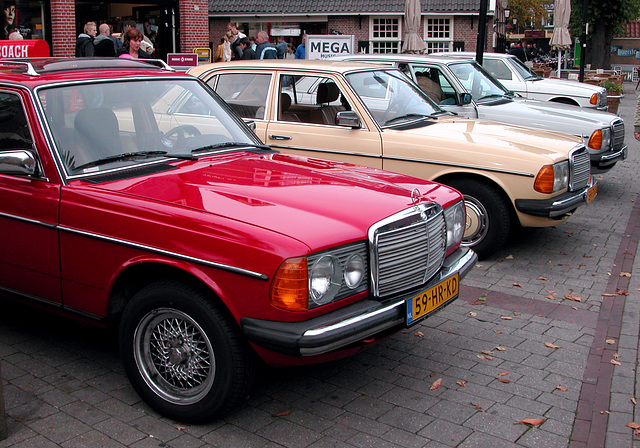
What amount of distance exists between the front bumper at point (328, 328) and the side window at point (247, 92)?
419 centimetres

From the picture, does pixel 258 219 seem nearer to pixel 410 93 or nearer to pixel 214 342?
pixel 214 342

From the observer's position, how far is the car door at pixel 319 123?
7.09m

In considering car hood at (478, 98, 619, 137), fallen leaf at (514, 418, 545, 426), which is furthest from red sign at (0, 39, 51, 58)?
fallen leaf at (514, 418, 545, 426)

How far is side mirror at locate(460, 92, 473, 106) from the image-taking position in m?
9.25

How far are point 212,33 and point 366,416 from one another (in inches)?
1506

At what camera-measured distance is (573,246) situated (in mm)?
7730

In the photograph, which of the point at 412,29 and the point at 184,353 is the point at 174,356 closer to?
the point at 184,353

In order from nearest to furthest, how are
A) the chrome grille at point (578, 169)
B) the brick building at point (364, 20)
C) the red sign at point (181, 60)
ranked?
A: the chrome grille at point (578, 169)
the red sign at point (181, 60)
the brick building at point (364, 20)

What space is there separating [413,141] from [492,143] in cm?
77

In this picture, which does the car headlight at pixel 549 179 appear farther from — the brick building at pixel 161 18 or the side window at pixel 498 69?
the brick building at pixel 161 18

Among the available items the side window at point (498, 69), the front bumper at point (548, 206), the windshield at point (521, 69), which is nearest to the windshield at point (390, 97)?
the front bumper at point (548, 206)

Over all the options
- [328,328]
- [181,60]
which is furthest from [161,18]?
[328,328]

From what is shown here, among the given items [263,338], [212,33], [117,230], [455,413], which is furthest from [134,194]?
[212,33]

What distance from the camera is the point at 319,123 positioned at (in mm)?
7301
